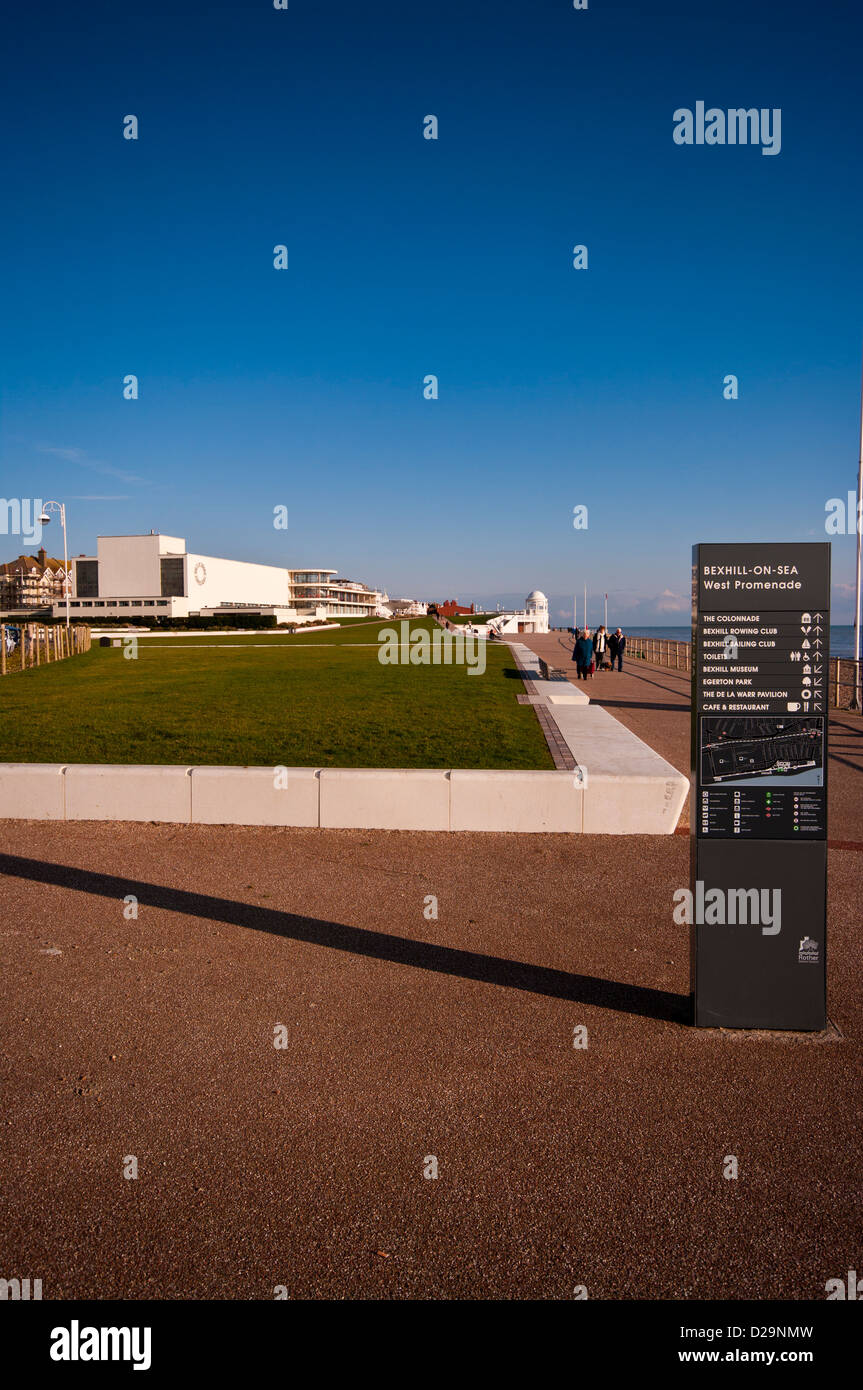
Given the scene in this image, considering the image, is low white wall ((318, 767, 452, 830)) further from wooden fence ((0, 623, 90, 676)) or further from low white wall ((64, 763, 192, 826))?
wooden fence ((0, 623, 90, 676))

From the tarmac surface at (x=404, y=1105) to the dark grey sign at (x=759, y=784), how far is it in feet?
1.02

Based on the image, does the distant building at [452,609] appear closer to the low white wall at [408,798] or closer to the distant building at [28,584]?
the distant building at [28,584]

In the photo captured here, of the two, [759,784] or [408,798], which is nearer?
[759,784]

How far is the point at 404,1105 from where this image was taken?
11.9ft

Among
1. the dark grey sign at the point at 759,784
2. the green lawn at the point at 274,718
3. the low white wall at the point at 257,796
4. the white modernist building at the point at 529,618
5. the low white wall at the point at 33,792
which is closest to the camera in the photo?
the dark grey sign at the point at 759,784

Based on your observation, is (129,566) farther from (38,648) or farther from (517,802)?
(517,802)

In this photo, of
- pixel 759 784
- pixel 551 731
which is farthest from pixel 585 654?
pixel 759 784

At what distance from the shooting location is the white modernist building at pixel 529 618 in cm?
8906

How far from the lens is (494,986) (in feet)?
15.9

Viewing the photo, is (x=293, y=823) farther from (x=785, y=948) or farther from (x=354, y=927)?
(x=785, y=948)

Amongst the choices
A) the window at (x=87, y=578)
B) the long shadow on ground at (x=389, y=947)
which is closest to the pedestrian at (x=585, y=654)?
the long shadow on ground at (x=389, y=947)

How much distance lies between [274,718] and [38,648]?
21.2 meters

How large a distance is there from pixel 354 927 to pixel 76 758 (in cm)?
A: 575

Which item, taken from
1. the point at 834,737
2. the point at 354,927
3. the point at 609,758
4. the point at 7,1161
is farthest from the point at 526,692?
the point at 7,1161
